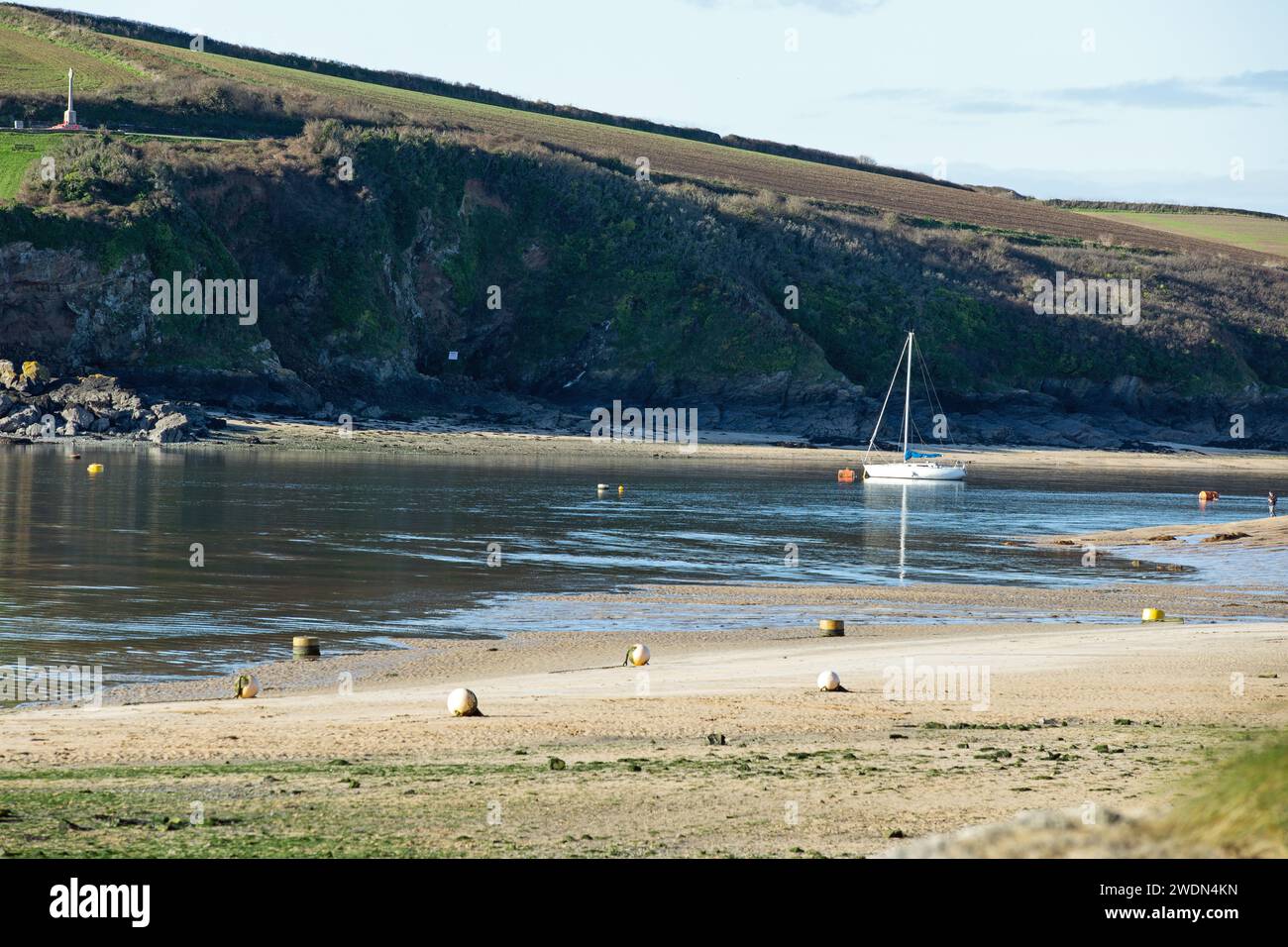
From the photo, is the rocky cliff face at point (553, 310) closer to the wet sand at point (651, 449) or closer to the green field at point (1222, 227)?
the wet sand at point (651, 449)

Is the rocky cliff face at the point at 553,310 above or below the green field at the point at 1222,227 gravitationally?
below

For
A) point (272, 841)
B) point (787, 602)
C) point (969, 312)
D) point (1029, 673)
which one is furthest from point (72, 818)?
point (969, 312)

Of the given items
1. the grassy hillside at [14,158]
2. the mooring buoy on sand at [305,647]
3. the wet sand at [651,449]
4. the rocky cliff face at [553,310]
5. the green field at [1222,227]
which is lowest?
the mooring buoy on sand at [305,647]

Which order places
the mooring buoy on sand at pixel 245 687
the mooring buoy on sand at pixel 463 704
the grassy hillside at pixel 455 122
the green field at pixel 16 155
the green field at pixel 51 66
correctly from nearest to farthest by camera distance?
the mooring buoy on sand at pixel 463 704 < the mooring buoy on sand at pixel 245 687 < the green field at pixel 16 155 < the green field at pixel 51 66 < the grassy hillside at pixel 455 122

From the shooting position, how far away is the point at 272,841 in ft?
31.4

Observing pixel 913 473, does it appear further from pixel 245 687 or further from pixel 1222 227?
pixel 1222 227

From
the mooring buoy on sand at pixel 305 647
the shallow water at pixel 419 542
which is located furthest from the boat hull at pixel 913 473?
the mooring buoy on sand at pixel 305 647

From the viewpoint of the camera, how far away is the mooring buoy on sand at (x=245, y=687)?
1800cm

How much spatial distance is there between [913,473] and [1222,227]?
4825 inches

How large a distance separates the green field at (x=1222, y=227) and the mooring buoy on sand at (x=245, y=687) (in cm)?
16501

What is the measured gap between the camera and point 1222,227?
180m

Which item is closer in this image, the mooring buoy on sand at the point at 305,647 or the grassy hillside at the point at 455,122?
the mooring buoy on sand at the point at 305,647
